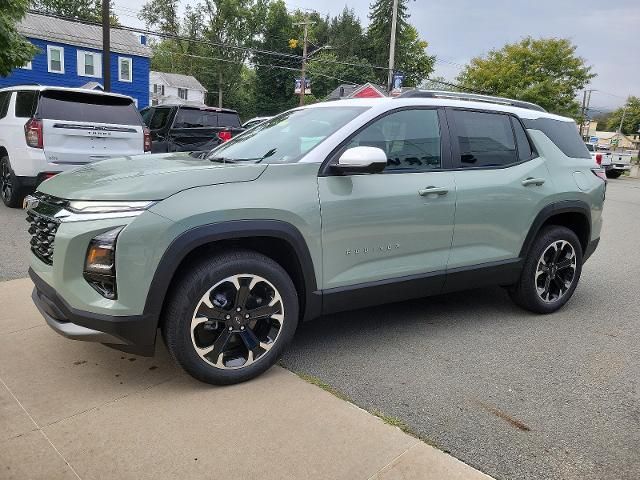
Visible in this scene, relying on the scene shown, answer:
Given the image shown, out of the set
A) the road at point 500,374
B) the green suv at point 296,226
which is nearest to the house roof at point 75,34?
the road at point 500,374

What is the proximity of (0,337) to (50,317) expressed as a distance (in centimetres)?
103

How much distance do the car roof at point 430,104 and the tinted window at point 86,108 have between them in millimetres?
5063

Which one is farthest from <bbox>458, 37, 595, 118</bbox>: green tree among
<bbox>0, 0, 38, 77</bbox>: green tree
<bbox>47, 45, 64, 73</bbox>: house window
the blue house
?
<bbox>0, 0, 38, 77</bbox>: green tree

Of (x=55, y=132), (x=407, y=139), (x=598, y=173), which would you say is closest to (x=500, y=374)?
(x=407, y=139)

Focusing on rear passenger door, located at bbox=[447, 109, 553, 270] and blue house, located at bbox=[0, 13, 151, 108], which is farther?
blue house, located at bbox=[0, 13, 151, 108]

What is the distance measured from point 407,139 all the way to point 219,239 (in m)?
1.61

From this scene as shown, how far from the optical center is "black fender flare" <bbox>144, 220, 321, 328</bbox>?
2791 mm

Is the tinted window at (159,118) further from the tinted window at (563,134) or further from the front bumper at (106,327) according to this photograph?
the front bumper at (106,327)

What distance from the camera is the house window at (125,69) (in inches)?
1325

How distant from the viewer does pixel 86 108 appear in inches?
311

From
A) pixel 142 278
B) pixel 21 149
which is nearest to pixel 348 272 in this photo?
pixel 142 278

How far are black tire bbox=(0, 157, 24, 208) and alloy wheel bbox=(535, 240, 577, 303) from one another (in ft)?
23.2

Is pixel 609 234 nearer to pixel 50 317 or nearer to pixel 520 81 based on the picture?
pixel 50 317

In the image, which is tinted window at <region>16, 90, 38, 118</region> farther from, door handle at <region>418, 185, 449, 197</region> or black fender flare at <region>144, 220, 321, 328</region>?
door handle at <region>418, 185, 449, 197</region>
